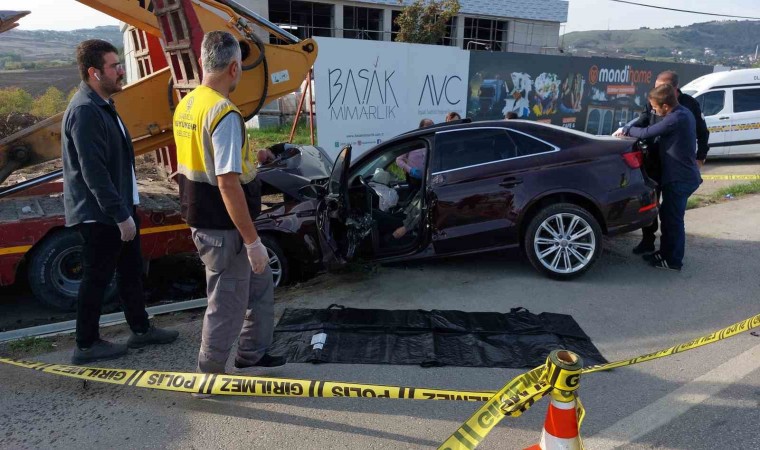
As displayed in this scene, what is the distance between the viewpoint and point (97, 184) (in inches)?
129

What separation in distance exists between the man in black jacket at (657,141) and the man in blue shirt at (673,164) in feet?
0.53

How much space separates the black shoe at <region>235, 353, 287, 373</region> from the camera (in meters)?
3.39

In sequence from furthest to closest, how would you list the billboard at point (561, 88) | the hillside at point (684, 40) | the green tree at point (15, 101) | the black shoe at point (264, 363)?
the hillside at point (684, 40), the green tree at point (15, 101), the billboard at point (561, 88), the black shoe at point (264, 363)

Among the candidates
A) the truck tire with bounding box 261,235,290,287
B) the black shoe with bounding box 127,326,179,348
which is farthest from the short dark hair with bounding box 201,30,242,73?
the truck tire with bounding box 261,235,290,287

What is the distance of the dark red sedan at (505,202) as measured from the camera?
5.10m

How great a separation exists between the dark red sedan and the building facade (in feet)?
63.0

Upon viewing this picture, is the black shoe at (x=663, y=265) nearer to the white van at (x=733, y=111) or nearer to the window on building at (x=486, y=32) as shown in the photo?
the white van at (x=733, y=111)

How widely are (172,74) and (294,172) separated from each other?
1.47m

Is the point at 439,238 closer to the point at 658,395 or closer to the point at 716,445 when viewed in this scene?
the point at 658,395

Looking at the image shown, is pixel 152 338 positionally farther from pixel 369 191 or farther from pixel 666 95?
pixel 666 95

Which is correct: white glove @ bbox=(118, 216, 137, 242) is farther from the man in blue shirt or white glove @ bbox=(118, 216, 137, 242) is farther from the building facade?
the building facade

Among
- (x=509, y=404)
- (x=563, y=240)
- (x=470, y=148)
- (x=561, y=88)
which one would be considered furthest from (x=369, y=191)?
(x=561, y=88)

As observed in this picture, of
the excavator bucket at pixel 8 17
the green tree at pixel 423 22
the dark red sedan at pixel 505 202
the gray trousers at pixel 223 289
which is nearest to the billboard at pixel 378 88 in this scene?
the dark red sedan at pixel 505 202

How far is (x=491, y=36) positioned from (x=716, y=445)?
32040 millimetres
